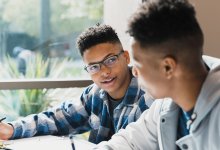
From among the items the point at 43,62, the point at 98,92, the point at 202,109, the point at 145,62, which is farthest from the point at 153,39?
the point at 43,62

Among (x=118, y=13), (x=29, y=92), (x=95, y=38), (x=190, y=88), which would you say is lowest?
(x=29, y=92)

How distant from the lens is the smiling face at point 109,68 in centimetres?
167

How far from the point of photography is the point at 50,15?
2.58 m

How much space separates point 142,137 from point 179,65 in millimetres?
450

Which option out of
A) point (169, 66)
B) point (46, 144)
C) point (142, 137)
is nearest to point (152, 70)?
point (169, 66)

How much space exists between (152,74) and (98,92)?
0.83 meters

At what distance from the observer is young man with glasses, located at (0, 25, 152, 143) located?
1677 mm

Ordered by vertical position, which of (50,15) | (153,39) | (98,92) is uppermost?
(50,15)

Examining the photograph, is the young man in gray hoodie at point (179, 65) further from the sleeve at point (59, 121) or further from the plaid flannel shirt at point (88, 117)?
the sleeve at point (59, 121)

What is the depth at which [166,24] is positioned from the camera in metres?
1.00

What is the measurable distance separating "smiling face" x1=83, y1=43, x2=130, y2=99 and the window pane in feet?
2.74

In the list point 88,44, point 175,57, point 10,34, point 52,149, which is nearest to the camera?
point 175,57

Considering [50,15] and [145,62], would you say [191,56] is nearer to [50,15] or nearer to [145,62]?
[145,62]

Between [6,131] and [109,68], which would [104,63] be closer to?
→ [109,68]
